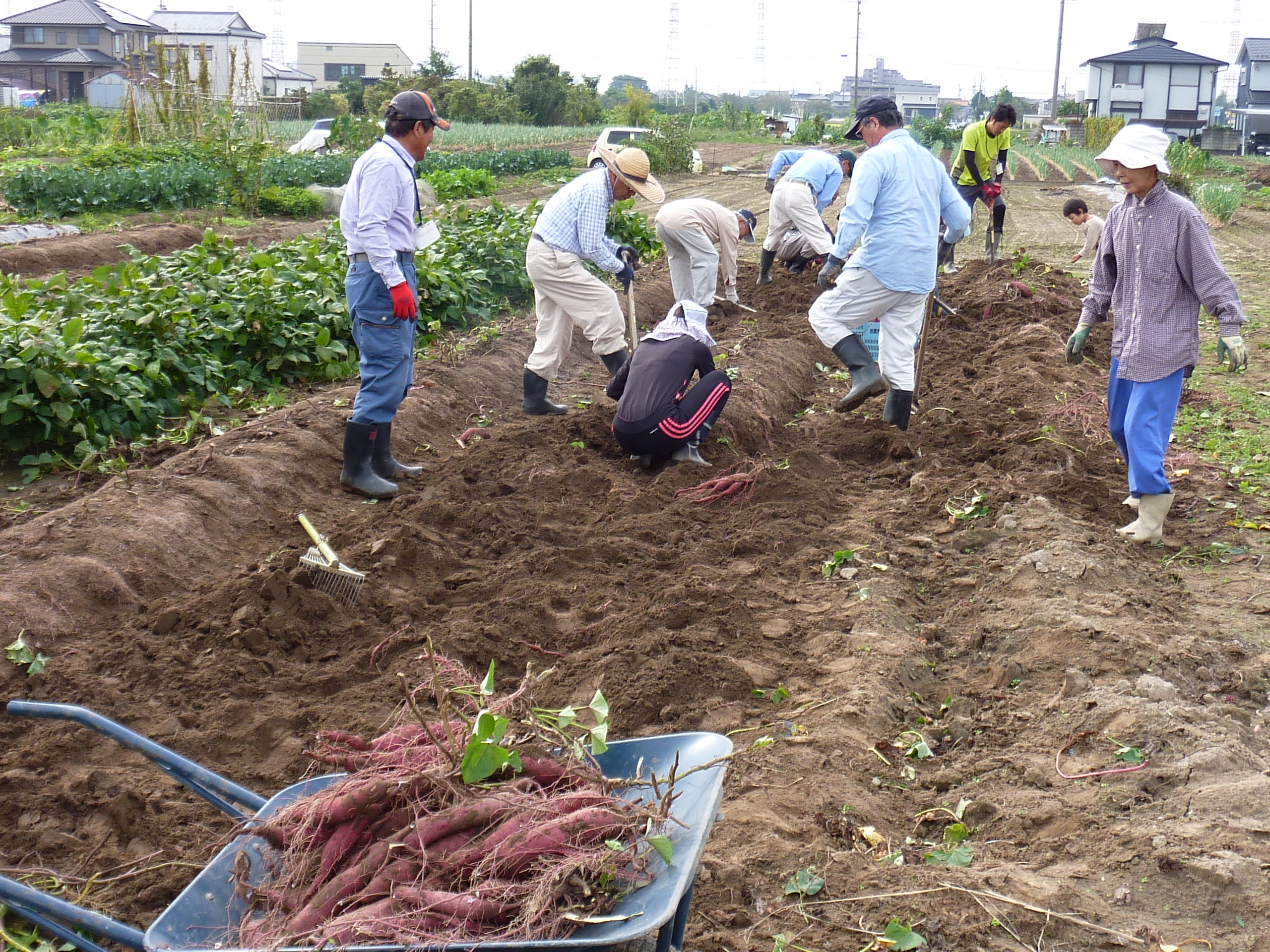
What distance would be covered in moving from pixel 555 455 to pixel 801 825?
367cm

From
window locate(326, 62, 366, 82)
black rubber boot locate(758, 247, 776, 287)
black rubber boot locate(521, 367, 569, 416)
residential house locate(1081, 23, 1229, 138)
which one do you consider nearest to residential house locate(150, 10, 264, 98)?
window locate(326, 62, 366, 82)

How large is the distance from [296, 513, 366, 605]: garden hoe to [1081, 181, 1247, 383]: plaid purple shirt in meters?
3.71

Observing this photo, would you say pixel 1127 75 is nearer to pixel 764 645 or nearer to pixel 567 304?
pixel 567 304

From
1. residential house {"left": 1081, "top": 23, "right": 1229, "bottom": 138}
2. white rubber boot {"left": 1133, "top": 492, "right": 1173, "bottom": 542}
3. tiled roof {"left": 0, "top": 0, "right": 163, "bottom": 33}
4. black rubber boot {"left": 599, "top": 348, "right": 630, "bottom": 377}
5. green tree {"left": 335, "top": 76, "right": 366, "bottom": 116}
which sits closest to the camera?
white rubber boot {"left": 1133, "top": 492, "right": 1173, "bottom": 542}

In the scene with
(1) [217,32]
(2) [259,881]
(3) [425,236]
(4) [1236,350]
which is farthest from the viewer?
(1) [217,32]

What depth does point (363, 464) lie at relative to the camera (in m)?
5.78

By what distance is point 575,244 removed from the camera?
22.6 feet

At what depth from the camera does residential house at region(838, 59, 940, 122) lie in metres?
99.6

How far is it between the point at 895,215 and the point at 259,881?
17.3 ft

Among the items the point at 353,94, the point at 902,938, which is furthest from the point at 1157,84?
the point at 902,938

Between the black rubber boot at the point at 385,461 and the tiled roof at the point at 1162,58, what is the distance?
5990cm

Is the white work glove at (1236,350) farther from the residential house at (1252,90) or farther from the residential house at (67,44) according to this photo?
the residential house at (67,44)

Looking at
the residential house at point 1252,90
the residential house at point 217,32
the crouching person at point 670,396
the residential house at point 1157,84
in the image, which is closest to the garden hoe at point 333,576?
the crouching person at point 670,396

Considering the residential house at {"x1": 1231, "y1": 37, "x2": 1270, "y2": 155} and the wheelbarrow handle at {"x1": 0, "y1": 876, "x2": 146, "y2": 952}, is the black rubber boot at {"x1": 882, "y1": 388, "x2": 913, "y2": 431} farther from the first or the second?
the residential house at {"x1": 1231, "y1": 37, "x2": 1270, "y2": 155}
